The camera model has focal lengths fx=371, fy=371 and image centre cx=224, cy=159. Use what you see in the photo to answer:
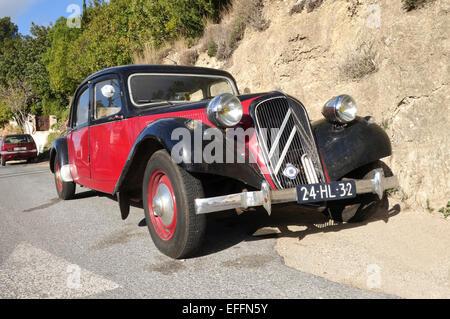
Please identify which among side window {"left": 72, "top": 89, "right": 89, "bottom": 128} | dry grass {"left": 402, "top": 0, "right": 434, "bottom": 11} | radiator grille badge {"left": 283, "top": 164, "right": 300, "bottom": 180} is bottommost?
radiator grille badge {"left": 283, "top": 164, "right": 300, "bottom": 180}

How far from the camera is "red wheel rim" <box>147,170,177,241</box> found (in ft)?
9.73

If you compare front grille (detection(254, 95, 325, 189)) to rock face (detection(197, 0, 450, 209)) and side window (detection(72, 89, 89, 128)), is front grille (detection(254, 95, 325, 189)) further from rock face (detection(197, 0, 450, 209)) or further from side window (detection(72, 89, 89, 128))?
side window (detection(72, 89, 89, 128))

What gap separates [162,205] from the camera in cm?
301

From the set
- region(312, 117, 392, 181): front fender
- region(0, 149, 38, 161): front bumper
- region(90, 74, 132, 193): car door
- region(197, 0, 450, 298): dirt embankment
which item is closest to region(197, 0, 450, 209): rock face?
region(197, 0, 450, 298): dirt embankment

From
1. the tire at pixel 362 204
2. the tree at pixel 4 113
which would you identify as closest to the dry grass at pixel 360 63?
the tire at pixel 362 204

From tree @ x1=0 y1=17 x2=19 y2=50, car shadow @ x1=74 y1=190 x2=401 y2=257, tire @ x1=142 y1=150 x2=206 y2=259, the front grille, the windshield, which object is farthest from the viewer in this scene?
tree @ x1=0 y1=17 x2=19 y2=50

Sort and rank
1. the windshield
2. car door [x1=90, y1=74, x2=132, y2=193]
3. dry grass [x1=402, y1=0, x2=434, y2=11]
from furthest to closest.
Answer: dry grass [x1=402, y1=0, x2=434, y2=11], the windshield, car door [x1=90, y1=74, x2=132, y2=193]

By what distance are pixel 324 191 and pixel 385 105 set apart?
2745mm

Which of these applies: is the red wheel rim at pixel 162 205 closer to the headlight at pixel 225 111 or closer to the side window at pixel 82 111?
the headlight at pixel 225 111

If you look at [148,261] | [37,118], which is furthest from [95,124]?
[37,118]

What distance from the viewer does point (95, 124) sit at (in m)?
4.37

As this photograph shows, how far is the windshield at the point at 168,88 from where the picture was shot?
13.0 feet

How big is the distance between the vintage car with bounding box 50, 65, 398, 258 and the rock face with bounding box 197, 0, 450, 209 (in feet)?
2.30

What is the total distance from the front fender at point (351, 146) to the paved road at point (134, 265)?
3.00ft
